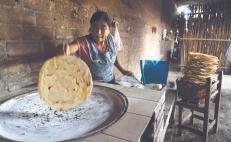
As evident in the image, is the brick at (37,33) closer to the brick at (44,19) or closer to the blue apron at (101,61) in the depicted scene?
the brick at (44,19)

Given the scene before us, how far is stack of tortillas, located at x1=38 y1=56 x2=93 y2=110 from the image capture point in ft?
3.14

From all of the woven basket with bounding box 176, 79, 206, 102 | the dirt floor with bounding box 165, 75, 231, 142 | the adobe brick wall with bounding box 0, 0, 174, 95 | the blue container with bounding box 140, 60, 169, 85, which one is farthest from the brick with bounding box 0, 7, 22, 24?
the dirt floor with bounding box 165, 75, 231, 142

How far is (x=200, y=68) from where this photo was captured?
87.7 inches

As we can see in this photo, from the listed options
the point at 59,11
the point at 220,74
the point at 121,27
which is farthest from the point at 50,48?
the point at 220,74

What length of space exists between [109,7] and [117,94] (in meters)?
1.75

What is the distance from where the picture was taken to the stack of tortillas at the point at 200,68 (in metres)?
2.22

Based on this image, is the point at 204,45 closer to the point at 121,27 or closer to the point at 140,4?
the point at 140,4

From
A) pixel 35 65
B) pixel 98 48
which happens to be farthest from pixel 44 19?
pixel 98 48

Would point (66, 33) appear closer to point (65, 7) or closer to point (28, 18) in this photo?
point (65, 7)

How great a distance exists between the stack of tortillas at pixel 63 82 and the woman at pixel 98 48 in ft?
2.07

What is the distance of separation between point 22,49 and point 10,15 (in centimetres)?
24

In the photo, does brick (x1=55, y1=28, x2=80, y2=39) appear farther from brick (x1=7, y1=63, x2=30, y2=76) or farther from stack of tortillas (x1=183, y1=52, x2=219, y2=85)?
stack of tortillas (x1=183, y1=52, x2=219, y2=85)

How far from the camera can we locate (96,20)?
1.68 metres

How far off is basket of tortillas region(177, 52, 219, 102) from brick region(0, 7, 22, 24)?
1864mm
